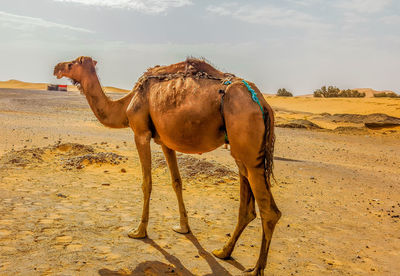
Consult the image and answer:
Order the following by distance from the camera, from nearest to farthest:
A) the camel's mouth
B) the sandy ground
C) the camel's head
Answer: the sandy ground, the camel's head, the camel's mouth

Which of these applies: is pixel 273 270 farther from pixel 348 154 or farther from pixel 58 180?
pixel 348 154

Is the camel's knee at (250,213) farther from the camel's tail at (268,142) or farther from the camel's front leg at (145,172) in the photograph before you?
the camel's front leg at (145,172)

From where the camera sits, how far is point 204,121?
4.27m

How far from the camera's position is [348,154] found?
47.0ft

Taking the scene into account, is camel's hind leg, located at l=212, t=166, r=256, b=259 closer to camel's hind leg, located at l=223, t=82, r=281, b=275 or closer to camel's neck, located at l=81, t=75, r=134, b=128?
camel's hind leg, located at l=223, t=82, r=281, b=275

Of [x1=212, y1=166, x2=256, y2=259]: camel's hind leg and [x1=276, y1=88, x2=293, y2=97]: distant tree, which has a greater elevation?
[x1=276, y1=88, x2=293, y2=97]: distant tree

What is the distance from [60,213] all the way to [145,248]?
6.12 ft

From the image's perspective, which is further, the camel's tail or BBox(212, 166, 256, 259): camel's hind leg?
BBox(212, 166, 256, 259): camel's hind leg

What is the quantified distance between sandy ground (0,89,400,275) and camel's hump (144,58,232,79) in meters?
2.37

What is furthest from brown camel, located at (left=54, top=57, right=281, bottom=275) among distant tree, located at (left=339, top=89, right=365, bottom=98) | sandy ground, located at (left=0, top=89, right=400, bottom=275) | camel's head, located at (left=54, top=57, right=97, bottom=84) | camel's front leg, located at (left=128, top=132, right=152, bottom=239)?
distant tree, located at (left=339, top=89, right=365, bottom=98)

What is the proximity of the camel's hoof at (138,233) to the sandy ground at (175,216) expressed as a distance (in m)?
0.10

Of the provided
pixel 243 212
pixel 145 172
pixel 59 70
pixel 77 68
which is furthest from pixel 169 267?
pixel 59 70

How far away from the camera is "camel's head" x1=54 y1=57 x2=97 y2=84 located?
227 inches

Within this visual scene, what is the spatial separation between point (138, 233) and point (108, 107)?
197 cm
